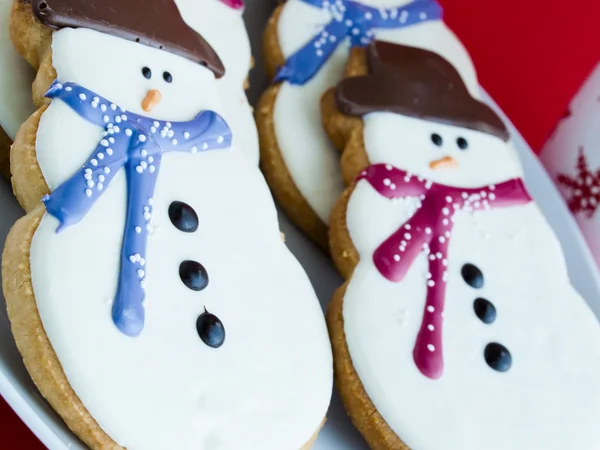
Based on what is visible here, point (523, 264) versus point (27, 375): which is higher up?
point (523, 264)

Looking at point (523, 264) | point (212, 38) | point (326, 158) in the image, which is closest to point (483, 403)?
point (523, 264)

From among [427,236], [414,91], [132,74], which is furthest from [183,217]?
[414,91]

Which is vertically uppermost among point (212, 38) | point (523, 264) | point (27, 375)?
point (212, 38)

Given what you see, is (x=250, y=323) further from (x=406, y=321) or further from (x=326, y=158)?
(x=326, y=158)

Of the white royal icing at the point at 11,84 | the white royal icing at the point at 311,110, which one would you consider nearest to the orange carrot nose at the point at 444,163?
the white royal icing at the point at 311,110

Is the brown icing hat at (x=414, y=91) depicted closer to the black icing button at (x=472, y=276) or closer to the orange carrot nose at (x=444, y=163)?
the orange carrot nose at (x=444, y=163)

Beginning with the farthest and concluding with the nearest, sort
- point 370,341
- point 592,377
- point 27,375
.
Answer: point 592,377, point 370,341, point 27,375
